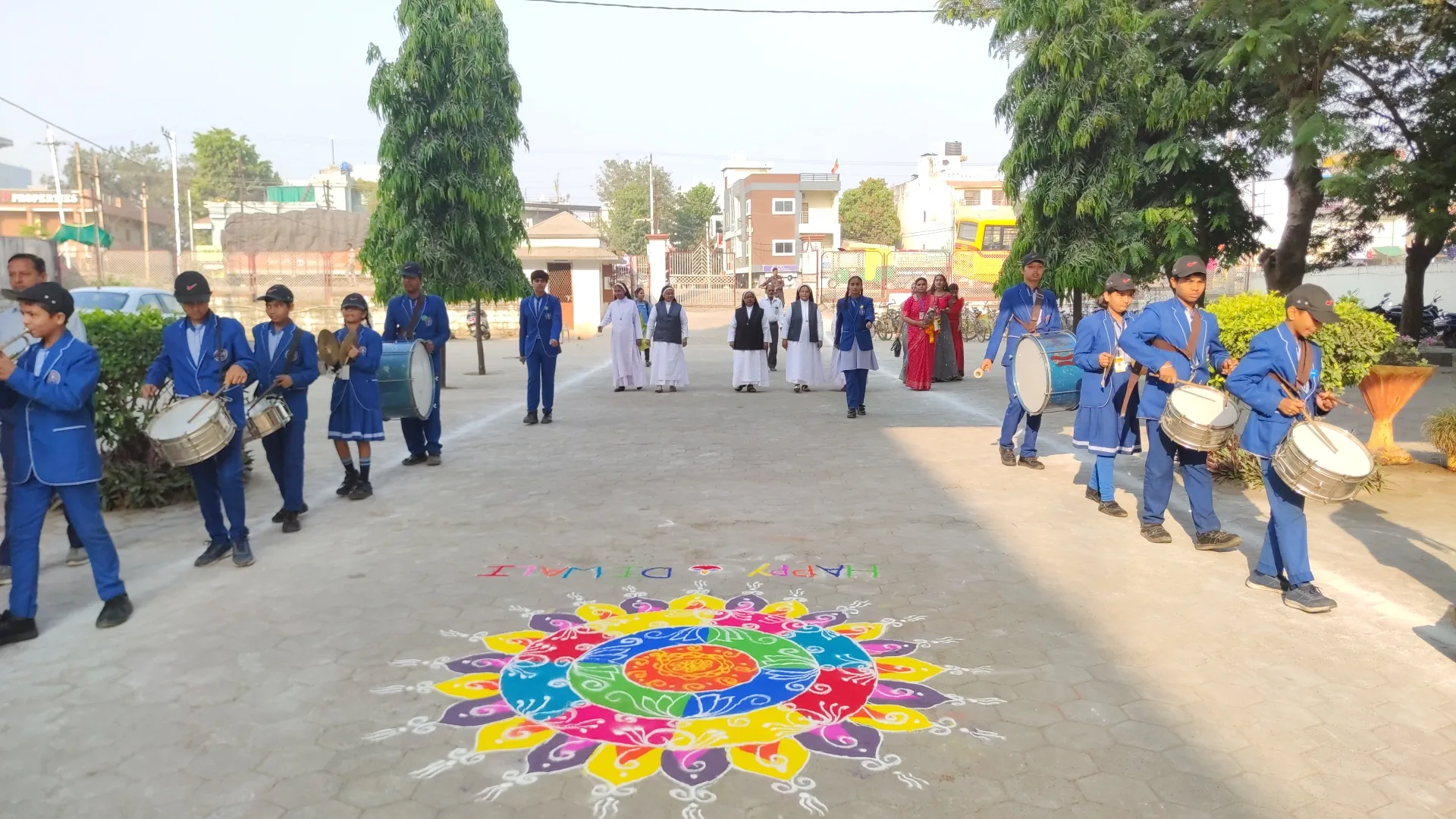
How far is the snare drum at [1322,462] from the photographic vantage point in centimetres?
464

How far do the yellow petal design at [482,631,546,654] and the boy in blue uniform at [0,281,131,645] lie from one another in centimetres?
190

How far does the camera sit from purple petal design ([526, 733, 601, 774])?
337 cm

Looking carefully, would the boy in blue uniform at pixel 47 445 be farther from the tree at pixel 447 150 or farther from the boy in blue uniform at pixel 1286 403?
the tree at pixel 447 150

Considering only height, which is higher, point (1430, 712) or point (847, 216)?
point (847, 216)

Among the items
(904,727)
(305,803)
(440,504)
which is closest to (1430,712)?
(904,727)

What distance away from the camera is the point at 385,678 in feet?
13.5

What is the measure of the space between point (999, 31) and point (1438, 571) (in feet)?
27.6

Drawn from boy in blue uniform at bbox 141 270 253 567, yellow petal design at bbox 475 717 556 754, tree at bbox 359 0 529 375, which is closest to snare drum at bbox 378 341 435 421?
boy in blue uniform at bbox 141 270 253 567

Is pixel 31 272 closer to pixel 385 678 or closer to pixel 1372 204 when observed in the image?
pixel 385 678

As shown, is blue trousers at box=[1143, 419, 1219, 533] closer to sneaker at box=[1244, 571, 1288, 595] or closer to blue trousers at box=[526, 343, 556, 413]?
sneaker at box=[1244, 571, 1288, 595]

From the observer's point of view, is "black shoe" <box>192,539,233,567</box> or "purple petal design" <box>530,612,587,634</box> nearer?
"purple petal design" <box>530,612,587,634</box>

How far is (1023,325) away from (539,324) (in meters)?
5.31

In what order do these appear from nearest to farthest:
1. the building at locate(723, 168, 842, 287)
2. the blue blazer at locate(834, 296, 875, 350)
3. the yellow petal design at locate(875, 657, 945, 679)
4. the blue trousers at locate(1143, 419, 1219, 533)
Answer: the yellow petal design at locate(875, 657, 945, 679) < the blue trousers at locate(1143, 419, 1219, 533) < the blue blazer at locate(834, 296, 875, 350) < the building at locate(723, 168, 842, 287)

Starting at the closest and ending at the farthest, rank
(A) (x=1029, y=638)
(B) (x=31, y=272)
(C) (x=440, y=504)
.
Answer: (A) (x=1029, y=638)
(B) (x=31, y=272)
(C) (x=440, y=504)
